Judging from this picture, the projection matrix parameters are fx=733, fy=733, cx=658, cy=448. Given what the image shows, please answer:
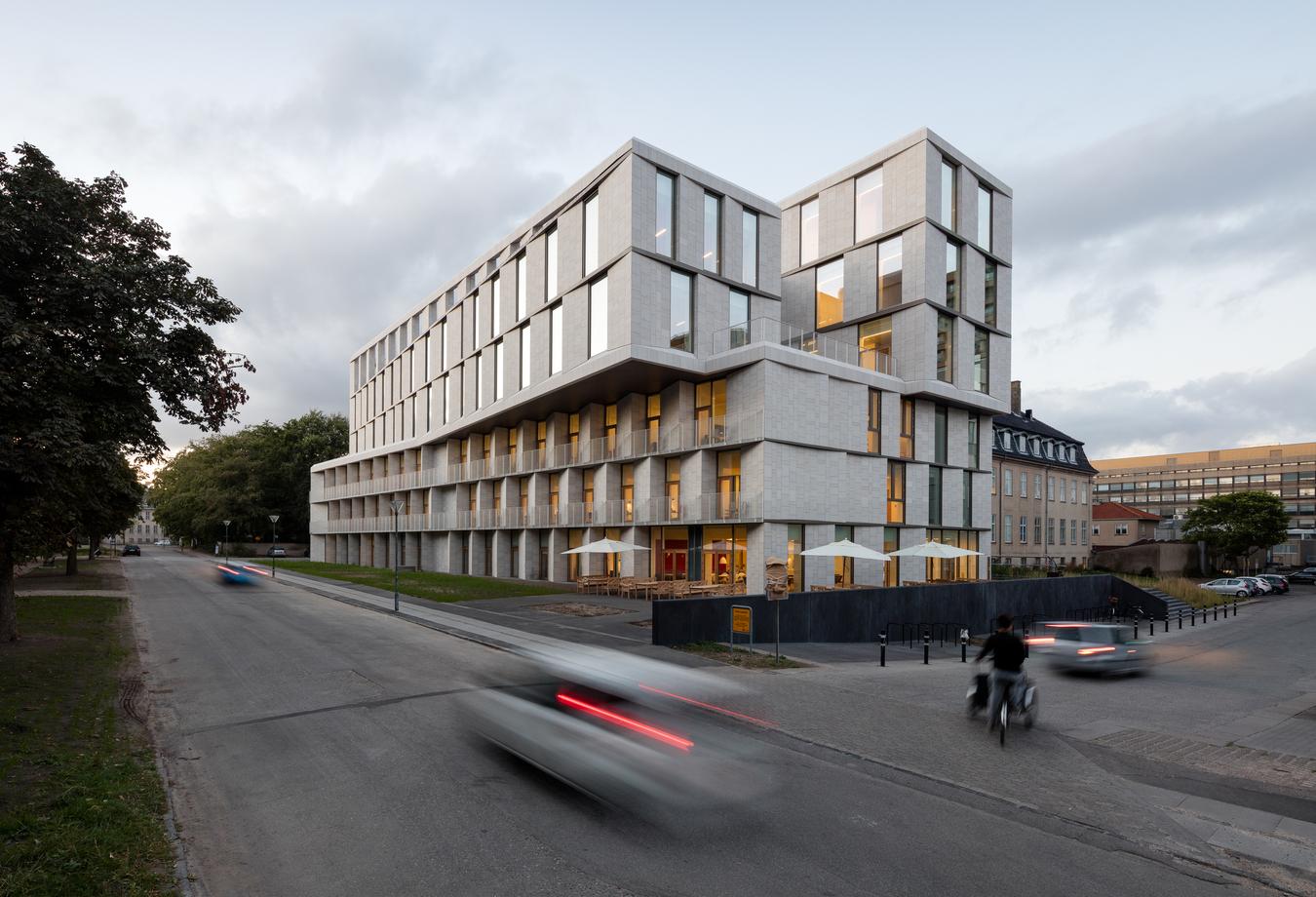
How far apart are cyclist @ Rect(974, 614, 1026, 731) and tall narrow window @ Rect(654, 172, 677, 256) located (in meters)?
26.9

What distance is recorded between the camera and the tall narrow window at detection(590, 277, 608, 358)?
3566 cm

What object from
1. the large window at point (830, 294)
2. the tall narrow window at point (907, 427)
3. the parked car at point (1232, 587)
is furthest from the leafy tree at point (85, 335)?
the parked car at point (1232, 587)

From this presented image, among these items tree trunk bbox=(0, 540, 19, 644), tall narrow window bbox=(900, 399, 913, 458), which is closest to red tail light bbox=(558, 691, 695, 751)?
tree trunk bbox=(0, 540, 19, 644)

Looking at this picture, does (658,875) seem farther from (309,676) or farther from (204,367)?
(204,367)

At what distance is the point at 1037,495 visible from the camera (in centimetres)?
6284

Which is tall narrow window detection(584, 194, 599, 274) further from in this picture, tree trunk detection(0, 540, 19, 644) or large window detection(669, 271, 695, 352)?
tree trunk detection(0, 540, 19, 644)

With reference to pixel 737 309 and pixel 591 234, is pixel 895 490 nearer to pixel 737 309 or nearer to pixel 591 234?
pixel 737 309

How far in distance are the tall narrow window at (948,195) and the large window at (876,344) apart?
20.1 ft

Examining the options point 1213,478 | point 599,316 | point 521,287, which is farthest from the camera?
point 1213,478

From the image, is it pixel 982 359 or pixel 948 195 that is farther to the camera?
pixel 982 359

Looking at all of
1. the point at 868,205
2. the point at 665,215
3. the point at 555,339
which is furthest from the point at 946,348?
the point at 555,339

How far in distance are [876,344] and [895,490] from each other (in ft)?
26.2

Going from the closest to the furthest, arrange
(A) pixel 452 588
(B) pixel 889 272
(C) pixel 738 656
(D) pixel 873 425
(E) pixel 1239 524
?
(C) pixel 738 656 < (A) pixel 452 588 < (D) pixel 873 425 < (B) pixel 889 272 < (E) pixel 1239 524

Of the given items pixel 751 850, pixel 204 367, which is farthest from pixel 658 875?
pixel 204 367
